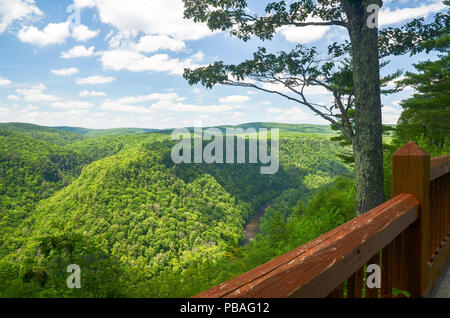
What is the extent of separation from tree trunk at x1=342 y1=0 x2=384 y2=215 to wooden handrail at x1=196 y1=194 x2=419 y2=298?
11.9 ft

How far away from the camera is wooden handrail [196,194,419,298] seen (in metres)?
0.65

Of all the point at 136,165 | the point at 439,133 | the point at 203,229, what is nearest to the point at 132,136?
the point at 136,165

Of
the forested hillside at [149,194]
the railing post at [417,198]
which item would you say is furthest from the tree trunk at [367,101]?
the forested hillside at [149,194]

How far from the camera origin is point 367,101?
4391 mm

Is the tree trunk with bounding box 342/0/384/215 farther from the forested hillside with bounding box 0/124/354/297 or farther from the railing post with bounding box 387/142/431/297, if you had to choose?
the forested hillside with bounding box 0/124/354/297

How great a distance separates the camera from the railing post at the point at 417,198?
158 centimetres

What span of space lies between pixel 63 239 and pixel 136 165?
2566 inches

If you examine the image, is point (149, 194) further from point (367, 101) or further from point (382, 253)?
point (382, 253)

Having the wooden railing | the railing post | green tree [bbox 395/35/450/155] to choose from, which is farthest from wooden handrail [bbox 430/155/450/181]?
green tree [bbox 395/35/450/155]

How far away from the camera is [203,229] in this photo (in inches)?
2203

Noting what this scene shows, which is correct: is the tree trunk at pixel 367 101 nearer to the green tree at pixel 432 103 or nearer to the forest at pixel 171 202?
the forest at pixel 171 202

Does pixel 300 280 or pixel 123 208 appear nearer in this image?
pixel 300 280

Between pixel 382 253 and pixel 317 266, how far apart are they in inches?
30.2
